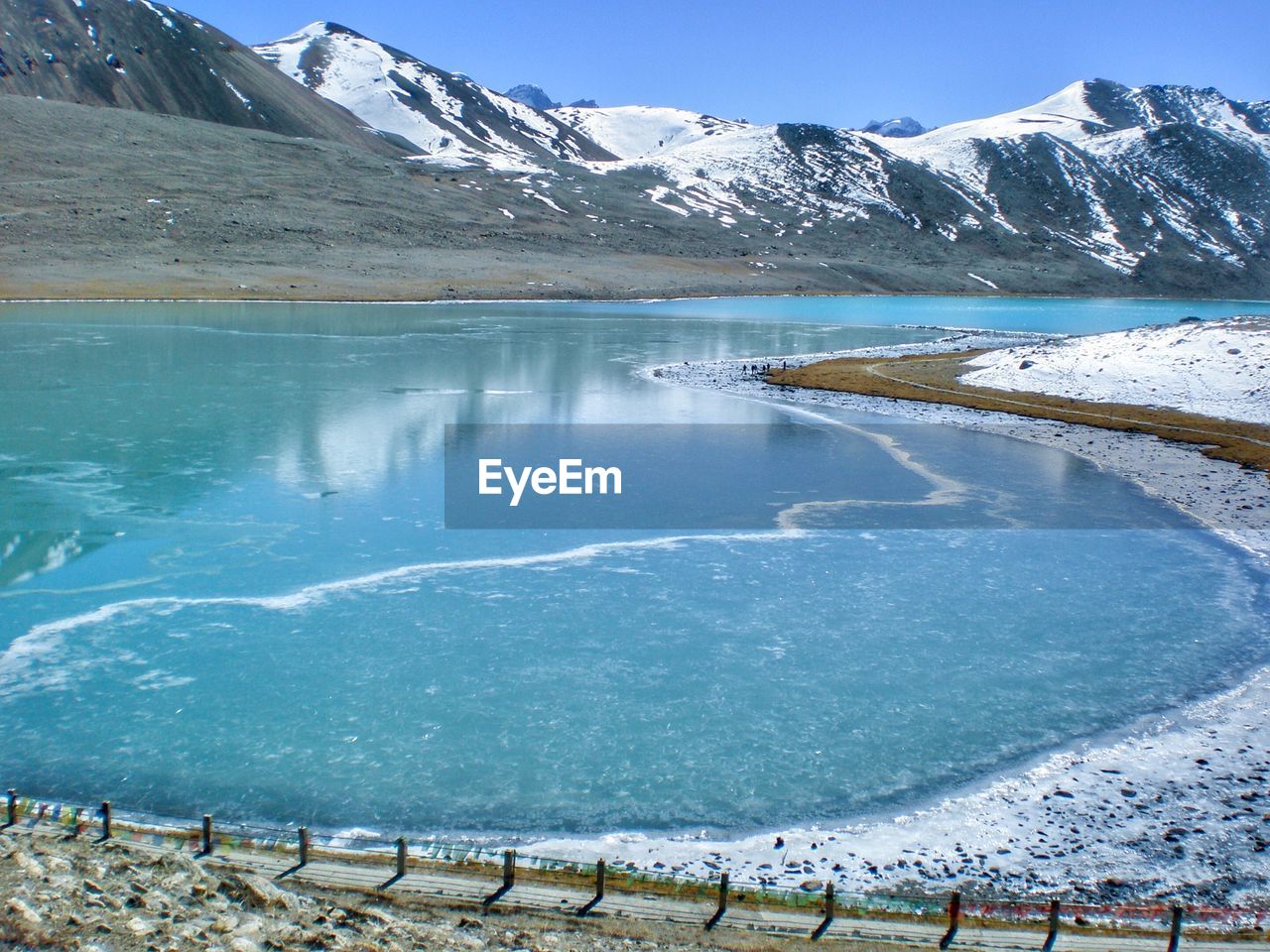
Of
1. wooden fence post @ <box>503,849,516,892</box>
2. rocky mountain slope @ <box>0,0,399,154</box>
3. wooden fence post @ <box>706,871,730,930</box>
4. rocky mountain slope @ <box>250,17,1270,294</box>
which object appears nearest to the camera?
wooden fence post @ <box>706,871,730,930</box>

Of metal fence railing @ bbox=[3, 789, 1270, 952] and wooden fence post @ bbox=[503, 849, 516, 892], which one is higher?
wooden fence post @ bbox=[503, 849, 516, 892]

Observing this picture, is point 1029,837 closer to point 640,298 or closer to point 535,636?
point 535,636

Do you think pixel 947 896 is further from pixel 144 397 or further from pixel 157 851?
pixel 144 397

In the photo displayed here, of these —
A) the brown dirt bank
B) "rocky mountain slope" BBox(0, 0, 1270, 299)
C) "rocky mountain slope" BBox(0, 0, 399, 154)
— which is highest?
"rocky mountain slope" BBox(0, 0, 399, 154)

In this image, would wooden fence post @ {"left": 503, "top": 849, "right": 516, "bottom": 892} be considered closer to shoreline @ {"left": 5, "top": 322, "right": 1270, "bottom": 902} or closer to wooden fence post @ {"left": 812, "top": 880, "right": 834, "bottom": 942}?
shoreline @ {"left": 5, "top": 322, "right": 1270, "bottom": 902}

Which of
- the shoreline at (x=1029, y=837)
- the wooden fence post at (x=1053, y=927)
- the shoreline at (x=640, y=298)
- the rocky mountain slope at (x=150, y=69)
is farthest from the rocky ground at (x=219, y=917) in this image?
the rocky mountain slope at (x=150, y=69)

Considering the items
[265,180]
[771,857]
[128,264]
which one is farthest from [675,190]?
[771,857]

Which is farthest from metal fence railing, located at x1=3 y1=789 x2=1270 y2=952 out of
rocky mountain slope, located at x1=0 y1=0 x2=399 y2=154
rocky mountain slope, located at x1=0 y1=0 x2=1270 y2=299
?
rocky mountain slope, located at x1=0 y1=0 x2=399 y2=154

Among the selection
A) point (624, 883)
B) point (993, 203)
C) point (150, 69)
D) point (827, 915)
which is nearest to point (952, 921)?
point (827, 915)
